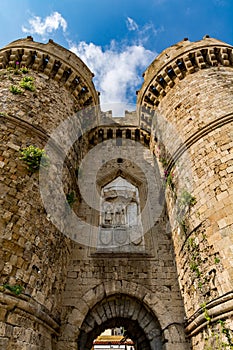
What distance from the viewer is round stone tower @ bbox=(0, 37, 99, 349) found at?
3.81 metres

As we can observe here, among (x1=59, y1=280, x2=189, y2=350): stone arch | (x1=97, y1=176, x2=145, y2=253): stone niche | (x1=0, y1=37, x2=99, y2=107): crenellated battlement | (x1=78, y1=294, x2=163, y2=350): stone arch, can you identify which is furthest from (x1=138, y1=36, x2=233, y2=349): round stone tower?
(x1=0, y1=37, x2=99, y2=107): crenellated battlement

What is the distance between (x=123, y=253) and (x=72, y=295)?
5.05ft

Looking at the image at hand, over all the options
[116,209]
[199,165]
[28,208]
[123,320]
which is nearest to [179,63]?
[199,165]

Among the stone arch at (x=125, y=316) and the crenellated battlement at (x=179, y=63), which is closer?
the stone arch at (x=125, y=316)

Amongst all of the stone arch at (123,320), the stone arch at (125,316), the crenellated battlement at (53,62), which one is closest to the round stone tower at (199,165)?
the stone arch at (125,316)

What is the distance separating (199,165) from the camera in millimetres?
5605

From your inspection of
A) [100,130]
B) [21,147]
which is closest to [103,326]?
[21,147]

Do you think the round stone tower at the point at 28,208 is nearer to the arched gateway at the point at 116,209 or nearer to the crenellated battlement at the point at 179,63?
the arched gateway at the point at 116,209

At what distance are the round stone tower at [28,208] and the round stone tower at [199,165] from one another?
2757 mm

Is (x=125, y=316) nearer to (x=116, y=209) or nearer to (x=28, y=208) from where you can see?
(x=116, y=209)

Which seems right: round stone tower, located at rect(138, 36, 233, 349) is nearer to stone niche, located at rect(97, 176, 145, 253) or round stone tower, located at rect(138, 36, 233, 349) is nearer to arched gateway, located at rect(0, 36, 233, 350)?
arched gateway, located at rect(0, 36, 233, 350)

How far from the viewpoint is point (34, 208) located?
4.92 meters

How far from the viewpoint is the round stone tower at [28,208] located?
381 cm

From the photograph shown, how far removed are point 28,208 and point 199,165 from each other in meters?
3.79
